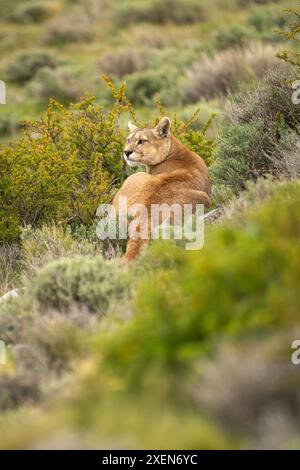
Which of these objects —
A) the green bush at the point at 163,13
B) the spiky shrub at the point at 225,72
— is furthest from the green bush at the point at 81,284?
the green bush at the point at 163,13

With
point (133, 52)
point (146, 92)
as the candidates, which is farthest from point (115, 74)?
point (146, 92)

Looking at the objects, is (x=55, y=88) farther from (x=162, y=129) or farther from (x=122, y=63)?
(x=162, y=129)

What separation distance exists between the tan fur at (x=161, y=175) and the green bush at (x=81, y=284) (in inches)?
28.6

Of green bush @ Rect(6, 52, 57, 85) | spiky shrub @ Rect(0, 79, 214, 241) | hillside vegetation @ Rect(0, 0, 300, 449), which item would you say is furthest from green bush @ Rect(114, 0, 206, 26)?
spiky shrub @ Rect(0, 79, 214, 241)

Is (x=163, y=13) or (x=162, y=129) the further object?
(x=163, y=13)

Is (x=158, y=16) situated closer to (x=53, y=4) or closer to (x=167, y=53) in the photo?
(x=53, y=4)

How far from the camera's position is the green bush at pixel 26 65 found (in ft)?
107

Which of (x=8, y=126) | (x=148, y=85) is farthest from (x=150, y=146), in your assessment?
(x=148, y=85)

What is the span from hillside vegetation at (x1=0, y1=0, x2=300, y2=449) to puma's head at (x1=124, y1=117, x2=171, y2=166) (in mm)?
839

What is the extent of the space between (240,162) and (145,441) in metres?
6.50

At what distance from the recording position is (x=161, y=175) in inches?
379

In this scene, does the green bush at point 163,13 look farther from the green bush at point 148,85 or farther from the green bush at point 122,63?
the green bush at point 148,85

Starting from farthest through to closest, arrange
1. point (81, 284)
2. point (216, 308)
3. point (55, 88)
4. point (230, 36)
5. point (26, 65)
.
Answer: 1. point (26, 65)
2. point (230, 36)
3. point (55, 88)
4. point (81, 284)
5. point (216, 308)

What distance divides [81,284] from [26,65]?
27.0m
